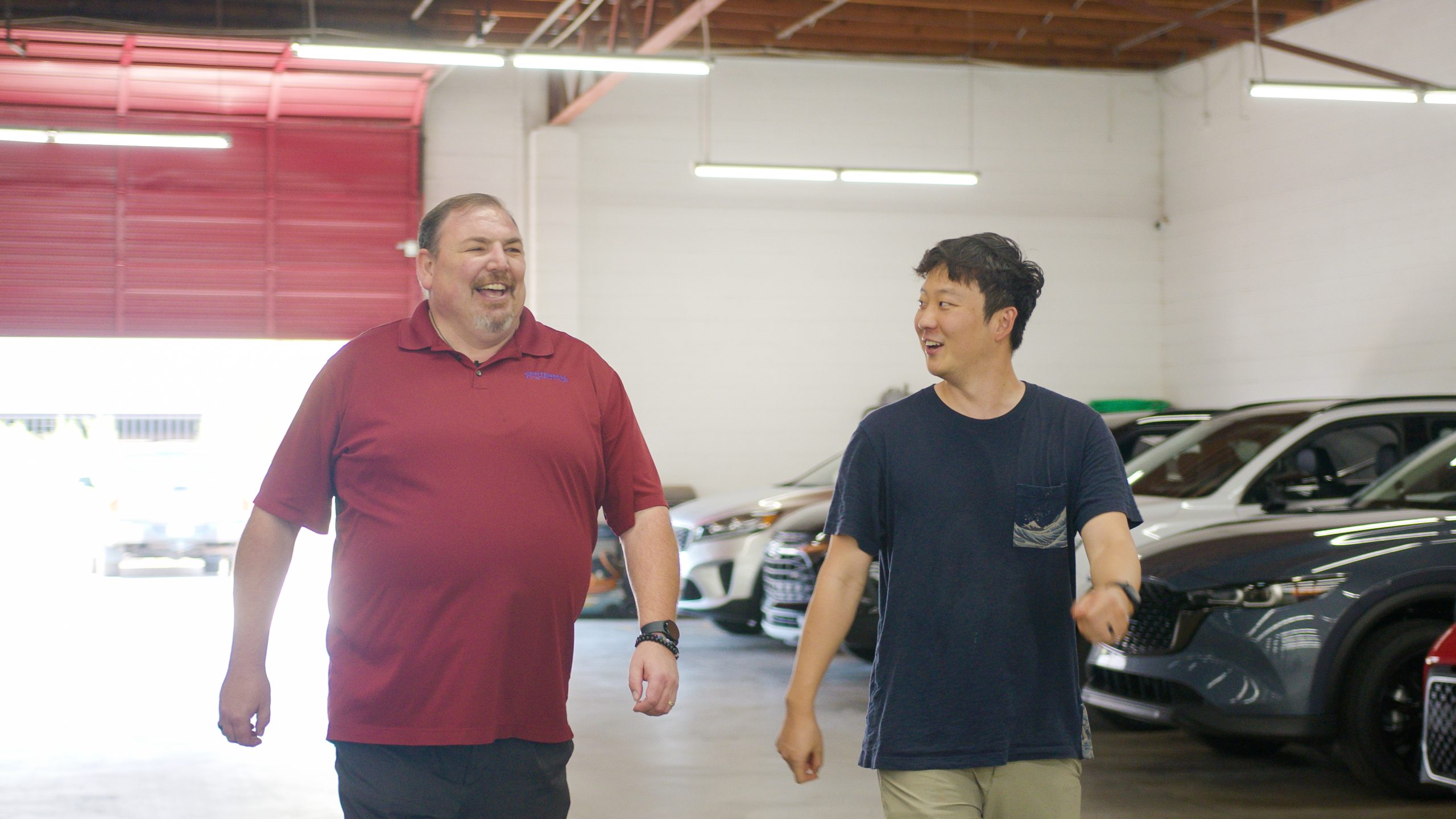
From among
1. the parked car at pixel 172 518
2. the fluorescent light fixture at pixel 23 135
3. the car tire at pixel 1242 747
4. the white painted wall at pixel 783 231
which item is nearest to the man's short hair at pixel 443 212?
the car tire at pixel 1242 747

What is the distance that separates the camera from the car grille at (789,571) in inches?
329

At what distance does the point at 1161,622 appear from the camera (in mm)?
5266

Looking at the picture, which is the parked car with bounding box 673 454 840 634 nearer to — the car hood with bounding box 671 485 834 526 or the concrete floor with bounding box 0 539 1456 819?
the car hood with bounding box 671 485 834 526

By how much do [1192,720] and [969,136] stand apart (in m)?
12.7

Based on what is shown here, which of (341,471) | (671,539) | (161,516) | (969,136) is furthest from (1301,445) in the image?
(161,516)

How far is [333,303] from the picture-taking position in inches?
608

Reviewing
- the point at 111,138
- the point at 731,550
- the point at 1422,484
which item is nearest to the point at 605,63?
the point at 731,550

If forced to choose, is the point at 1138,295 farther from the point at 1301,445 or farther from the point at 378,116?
the point at 1301,445

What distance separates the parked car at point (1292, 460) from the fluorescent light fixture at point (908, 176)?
289 inches

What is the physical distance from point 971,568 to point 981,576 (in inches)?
0.8

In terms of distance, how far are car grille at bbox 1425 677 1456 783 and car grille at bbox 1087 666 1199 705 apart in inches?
37.8

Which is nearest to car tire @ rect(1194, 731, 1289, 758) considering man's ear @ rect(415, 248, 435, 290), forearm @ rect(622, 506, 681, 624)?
forearm @ rect(622, 506, 681, 624)

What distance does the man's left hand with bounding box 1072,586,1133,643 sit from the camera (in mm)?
2240

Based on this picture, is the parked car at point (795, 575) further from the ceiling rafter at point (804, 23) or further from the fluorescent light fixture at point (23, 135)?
the fluorescent light fixture at point (23, 135)
